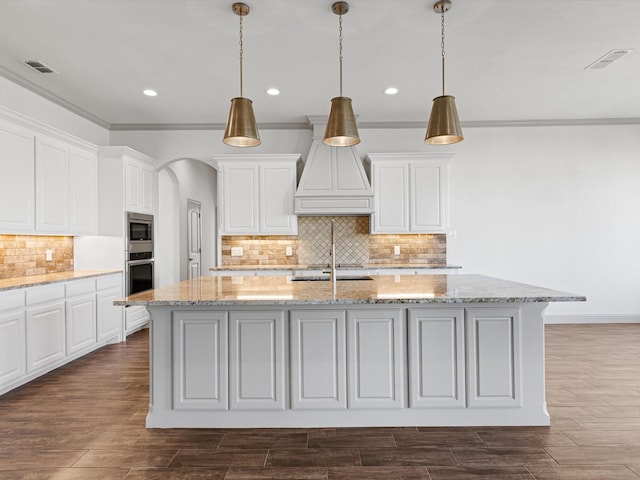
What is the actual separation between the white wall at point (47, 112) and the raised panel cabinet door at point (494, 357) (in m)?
4.57

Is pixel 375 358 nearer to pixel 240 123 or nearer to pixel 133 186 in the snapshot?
pixel 240 123

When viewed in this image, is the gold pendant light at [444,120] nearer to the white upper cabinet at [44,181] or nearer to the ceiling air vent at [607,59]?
the ceiling air vent at [607,59]

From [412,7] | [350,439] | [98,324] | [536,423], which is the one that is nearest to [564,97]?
[412,7]

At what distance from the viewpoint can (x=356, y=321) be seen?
276 centimetres

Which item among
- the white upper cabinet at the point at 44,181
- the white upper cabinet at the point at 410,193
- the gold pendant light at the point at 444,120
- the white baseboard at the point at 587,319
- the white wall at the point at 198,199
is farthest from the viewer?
the white wall at the point at 198,199

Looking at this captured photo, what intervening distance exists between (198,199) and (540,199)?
232 inches

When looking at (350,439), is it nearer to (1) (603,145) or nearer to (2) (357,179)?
(2) (357,179)

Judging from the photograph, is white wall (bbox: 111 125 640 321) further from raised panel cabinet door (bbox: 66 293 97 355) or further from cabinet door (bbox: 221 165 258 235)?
raised panel cabinet door (bbox: 66 293 97 355)

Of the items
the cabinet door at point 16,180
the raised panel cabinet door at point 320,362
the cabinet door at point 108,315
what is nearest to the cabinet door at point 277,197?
the cabinet door at point 108,315

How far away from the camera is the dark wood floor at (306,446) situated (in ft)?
7.33

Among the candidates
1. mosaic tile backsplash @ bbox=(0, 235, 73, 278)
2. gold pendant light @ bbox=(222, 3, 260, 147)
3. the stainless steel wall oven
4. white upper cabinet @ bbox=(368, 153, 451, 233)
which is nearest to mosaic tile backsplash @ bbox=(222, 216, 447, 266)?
white upper cabinet @ bbox=(368, 153, 451, 233)

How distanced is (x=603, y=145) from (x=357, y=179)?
3.62m

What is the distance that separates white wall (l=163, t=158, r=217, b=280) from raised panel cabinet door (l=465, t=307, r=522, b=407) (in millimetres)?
4758

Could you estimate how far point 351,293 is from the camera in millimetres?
2650
